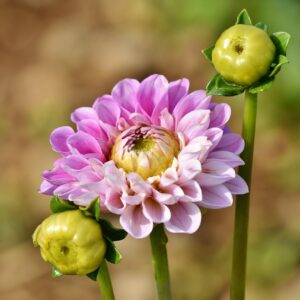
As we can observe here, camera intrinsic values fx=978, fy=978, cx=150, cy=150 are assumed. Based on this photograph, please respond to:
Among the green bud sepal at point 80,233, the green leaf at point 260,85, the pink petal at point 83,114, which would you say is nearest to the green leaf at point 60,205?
the green bud sepal at point 80,233

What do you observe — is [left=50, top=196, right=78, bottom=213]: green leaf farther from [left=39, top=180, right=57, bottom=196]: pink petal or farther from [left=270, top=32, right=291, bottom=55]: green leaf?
[left=270, top=32, right=291, bottom=55]: green leaf

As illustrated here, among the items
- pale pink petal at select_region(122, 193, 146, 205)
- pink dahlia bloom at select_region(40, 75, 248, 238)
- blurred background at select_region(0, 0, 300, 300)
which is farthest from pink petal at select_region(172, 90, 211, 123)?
blurred background at select_region(0, 0, 300, 300)

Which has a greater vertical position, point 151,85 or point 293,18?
point 151,85

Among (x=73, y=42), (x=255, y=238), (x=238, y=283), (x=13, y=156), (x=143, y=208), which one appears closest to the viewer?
(x=143, y=208)

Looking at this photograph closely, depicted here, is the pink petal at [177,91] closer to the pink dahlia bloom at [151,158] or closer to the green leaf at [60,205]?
the pink dahlia bloom at [151,158]

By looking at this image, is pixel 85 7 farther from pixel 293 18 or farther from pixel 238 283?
pixel 238 283

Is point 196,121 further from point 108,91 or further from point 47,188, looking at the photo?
point 108,91

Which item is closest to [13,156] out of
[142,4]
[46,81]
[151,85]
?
[46,81]
